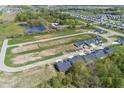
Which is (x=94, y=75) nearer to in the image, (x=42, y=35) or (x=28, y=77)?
(x=28, y=77)

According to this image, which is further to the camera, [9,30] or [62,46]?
[9,30]

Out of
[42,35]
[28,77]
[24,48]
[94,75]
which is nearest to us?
[28,77]

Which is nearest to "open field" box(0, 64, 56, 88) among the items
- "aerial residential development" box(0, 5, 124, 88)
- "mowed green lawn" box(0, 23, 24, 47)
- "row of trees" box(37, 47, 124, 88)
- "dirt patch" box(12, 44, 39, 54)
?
"aerial residential development" box(0, 5, 124, 88)

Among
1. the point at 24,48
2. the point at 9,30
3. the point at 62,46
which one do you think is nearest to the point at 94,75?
the point at 62,46

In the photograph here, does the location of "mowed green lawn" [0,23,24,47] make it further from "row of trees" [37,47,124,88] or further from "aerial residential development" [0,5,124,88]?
"row of trees" [37,47,124,88]

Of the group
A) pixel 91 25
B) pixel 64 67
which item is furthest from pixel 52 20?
pixel 64 67

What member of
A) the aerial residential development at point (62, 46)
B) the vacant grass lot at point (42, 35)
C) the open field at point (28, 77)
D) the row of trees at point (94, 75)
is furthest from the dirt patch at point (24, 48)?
the row of trees at point (94, 75)

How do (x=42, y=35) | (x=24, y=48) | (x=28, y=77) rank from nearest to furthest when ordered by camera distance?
(x=28, y=77) → (x=24, y=48) → (x=42, y=35)

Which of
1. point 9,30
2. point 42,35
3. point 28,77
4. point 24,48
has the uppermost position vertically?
point 9,30
